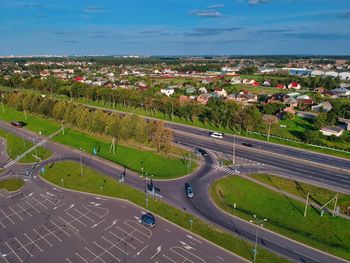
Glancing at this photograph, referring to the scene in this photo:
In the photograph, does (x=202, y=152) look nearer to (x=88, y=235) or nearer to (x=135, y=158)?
(x=135, y=158)

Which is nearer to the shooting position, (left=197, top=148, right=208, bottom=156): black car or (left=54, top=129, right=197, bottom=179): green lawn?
(left=54, top=129, right=197, bottom=179): green lawn

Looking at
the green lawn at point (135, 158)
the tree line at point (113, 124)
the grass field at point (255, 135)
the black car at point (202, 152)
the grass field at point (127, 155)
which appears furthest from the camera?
the grass field at point (255, 135)

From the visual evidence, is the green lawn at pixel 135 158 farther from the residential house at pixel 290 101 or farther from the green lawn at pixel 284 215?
the residential house at pixel 290 101

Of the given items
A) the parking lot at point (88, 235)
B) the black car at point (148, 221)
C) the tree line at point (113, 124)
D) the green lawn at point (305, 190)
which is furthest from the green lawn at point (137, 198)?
the green lawn at point (305, 190)

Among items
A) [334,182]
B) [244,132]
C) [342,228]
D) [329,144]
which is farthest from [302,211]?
[244,132]

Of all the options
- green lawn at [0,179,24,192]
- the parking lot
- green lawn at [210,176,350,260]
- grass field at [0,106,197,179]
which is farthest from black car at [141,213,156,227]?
green lawn at [0,179,24,192]

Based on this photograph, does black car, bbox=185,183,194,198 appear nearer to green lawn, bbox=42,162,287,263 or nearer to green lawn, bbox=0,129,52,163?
green lawn, bbox=42,162,287,263

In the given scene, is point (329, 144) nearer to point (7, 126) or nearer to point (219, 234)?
point (219, 234)
